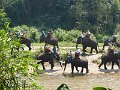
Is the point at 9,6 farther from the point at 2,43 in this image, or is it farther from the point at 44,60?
the point at 2,43

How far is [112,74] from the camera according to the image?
A: 19547 mm

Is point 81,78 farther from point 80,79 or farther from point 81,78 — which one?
point 80,79

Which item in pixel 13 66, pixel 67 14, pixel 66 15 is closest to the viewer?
pixel 13 66

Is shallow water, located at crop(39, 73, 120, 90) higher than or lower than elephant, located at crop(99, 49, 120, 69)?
lower

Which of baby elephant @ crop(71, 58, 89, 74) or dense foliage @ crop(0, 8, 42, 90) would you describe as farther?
baby elephant @ crop(71, 58, 89, 74)

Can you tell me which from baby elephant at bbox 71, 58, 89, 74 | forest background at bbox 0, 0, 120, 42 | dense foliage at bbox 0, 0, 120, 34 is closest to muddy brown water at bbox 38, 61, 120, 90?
baby elephant at bbox 71, 58, 89, 74

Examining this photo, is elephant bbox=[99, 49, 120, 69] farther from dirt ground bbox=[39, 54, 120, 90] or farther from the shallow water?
the shallow water

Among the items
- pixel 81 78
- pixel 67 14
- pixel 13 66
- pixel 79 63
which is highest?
pixel 13 66

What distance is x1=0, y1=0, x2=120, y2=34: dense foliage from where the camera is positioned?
142ft

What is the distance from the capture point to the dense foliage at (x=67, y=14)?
142ft

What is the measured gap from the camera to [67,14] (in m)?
47.5

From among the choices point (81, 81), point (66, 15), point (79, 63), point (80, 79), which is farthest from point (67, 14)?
point (81, 81)

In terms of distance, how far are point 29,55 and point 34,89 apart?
0.52 meters

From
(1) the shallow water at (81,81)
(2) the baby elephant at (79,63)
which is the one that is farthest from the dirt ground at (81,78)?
(2) the baby elephant at (79,63)
